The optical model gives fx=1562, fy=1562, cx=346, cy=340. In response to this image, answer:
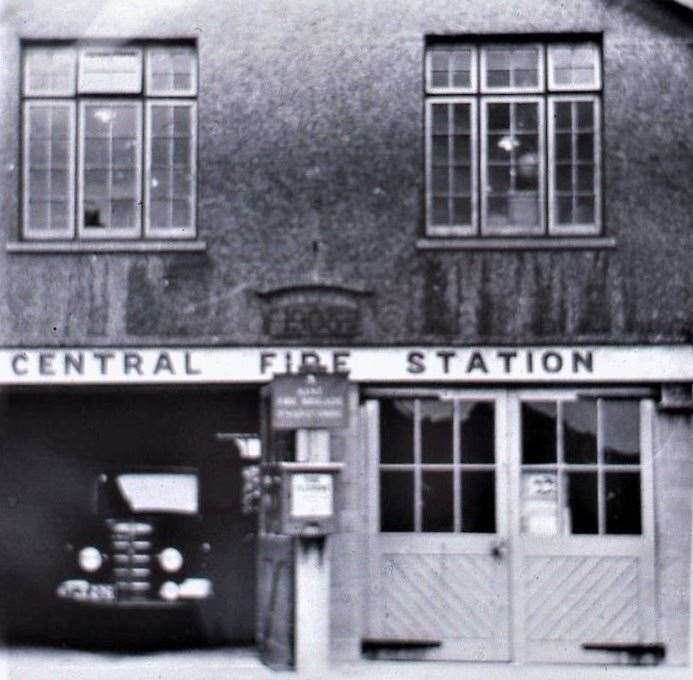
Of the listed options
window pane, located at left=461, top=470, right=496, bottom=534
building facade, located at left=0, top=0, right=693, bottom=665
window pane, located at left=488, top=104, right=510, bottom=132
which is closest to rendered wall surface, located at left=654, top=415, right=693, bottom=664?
building facade, located at left=0, top=0, right=693, bottom=665

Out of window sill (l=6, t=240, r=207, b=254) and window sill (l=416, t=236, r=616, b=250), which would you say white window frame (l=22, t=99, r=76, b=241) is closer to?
window sill (l=6, t=240, r=207, b=254)

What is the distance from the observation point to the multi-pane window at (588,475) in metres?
13.4

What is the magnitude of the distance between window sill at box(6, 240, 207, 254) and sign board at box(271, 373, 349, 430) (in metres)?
1.59

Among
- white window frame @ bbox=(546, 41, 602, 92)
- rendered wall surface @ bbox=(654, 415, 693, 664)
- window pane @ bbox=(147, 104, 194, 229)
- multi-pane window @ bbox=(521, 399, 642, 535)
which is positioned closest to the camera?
rendered wall surface @ bbox=(654, 415, 693, 664)

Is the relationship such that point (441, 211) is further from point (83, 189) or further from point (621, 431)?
point (83, 189)

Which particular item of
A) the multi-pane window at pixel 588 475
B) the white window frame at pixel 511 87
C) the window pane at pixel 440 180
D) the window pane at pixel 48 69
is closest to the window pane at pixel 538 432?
the multi-pane window at pixel 588 475

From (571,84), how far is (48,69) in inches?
182

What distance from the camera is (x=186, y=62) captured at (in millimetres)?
13805

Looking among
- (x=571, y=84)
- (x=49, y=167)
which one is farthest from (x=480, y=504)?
(x=49, y=167)

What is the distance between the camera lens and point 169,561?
13680 mm

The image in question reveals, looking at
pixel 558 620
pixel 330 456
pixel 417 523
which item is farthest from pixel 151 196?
pixel 558 620

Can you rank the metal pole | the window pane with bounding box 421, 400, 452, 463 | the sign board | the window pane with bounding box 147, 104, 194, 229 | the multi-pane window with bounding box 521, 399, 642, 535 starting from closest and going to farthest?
the metal pole < the sign board < the multi-pane window with bounding box 521, 399, 642, 535 < the window pane with bounding box 421, 400, 452, 463 < the window pane with bounding box 147, 104, 194, 229

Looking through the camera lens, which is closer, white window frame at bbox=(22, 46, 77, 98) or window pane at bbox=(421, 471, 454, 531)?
window pane at bbox=(421, 471, 454, 531)

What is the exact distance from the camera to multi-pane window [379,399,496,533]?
44.1 feet
